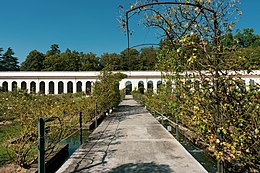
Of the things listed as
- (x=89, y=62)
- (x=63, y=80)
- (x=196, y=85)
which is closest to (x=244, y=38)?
(x=196, y=85)

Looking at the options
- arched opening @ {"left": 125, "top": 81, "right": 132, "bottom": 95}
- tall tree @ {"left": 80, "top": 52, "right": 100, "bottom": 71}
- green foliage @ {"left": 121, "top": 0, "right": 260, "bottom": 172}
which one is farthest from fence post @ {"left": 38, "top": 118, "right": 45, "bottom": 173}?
tall tree @ {"left": 80, "top": 52, "right": 100, "bottom": 71}

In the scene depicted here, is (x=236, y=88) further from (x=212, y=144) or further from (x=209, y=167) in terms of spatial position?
(x=209, y=167)

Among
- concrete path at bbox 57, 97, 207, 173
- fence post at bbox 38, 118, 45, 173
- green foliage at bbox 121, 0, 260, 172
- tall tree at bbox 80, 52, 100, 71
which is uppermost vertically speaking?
tall tree at bbox 80, 52, 100, 71

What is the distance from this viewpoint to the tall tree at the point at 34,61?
187 feet

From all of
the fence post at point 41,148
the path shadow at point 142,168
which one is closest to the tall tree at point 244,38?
the path shadow at point 142,168

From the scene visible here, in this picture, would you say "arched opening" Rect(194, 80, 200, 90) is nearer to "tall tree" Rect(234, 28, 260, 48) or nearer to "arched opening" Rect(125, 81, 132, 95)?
"tall tree" Rect(234, 28, 260, 48)

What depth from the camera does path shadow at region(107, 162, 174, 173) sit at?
12.4 ft

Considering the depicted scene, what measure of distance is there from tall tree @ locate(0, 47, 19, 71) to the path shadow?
70.6 meters

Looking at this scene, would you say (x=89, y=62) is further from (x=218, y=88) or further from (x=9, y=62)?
(x=218, y=88)

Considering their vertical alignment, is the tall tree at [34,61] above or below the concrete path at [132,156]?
above

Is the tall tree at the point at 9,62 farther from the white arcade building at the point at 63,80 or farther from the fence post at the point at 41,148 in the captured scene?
the fence post at the point at 41,148

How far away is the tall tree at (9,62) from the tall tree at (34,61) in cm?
1127

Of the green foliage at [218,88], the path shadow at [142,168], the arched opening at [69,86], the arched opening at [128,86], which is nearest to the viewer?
the green foliage at [218,88]

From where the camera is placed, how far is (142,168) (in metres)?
3.92
